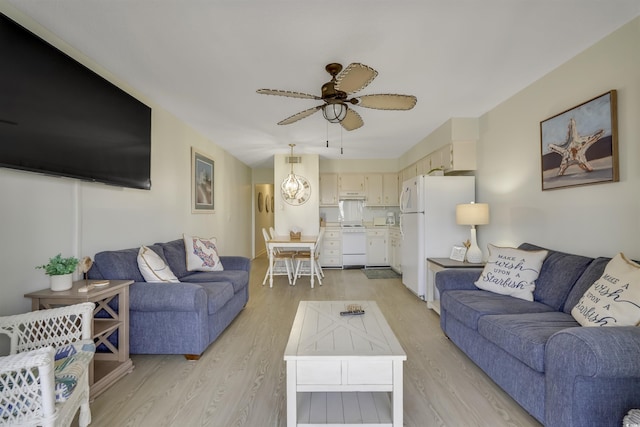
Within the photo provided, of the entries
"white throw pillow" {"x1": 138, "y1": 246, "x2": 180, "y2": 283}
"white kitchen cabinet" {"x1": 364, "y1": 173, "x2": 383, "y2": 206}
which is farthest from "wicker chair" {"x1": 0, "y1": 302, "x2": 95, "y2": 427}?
"white kitchen cabinet" {"x1": 364, "y1": 173, "x2": 383, "y2": 206}

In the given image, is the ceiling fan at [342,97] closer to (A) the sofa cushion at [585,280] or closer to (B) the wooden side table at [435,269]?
(A) the sofa cushion at [585,280]

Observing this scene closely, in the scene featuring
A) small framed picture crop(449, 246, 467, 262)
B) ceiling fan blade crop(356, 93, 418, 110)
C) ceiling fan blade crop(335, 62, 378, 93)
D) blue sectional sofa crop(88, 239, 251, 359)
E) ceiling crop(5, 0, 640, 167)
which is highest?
ceiling crop(5, 0, 640, 167)

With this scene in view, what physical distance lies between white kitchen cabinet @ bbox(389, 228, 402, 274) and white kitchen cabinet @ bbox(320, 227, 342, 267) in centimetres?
106

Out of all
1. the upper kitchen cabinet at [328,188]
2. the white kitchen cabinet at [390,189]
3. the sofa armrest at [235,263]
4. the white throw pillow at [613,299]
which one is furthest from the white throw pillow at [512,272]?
the upper kitchen cabinet at [328,188]

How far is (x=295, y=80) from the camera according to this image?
108 inches

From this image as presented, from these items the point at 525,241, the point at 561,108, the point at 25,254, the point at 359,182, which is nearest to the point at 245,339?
the point at 25,254

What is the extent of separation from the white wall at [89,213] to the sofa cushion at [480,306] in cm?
300

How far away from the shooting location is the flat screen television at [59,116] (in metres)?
1.66

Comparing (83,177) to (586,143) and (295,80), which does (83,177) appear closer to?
(295,80)

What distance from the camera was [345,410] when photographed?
165cm

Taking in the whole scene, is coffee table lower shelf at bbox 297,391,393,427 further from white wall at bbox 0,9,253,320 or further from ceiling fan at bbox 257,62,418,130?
ceiling fan at bbox 257,62,418,130

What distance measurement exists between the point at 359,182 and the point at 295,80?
4148mm

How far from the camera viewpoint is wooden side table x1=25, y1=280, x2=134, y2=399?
5.99 feet

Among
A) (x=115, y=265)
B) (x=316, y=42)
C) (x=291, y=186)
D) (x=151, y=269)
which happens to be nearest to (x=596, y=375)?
(x=316, y=42)
